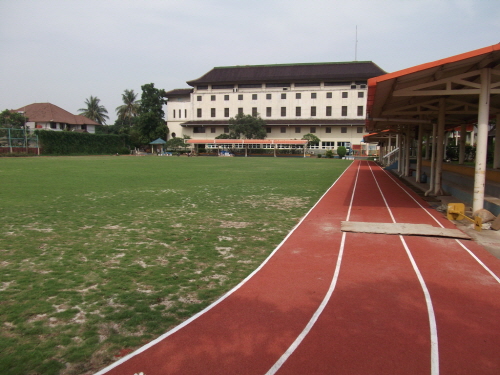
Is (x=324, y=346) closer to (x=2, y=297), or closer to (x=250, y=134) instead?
(x=2, y=297)

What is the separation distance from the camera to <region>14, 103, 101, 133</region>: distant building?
64875 millimetres

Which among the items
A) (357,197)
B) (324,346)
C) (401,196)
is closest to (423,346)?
(324,346)

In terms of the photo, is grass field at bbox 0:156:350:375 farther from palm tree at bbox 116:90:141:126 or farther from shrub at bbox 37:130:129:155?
palm tree at bbox 116:90:141:126

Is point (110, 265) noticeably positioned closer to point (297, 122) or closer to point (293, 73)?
point (297, 122)

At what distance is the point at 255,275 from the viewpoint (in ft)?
18.7

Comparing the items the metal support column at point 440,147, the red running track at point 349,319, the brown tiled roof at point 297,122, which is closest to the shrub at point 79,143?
the brown tiled roof at point 297,122

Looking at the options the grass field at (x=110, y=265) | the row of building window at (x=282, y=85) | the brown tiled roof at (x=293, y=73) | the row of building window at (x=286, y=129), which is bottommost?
the grass field at (x=110, y=265)

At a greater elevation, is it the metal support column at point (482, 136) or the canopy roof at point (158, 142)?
the canopy roof at point (158, 142)

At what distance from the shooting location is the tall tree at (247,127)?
65.1m

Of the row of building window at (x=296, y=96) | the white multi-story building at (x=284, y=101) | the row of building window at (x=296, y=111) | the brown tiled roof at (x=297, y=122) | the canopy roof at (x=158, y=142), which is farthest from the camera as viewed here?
the canopy roof at (x=158, y=142)

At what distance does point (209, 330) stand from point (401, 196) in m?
12.5

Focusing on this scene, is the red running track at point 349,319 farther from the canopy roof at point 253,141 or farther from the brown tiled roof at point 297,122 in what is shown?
the brown tiled roof at point 297,122

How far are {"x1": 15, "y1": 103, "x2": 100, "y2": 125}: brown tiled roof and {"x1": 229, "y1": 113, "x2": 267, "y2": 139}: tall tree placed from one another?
29075 mm

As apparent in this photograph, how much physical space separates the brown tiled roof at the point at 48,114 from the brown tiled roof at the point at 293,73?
2269 cm
